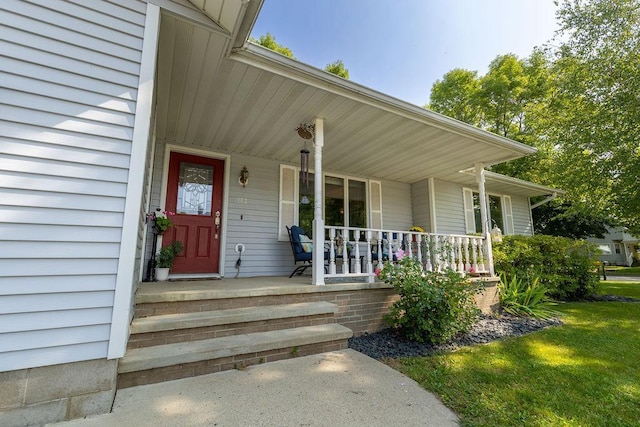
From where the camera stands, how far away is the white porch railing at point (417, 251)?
3920 mm

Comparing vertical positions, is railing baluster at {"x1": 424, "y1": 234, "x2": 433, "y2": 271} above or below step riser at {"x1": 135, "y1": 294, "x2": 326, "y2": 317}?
above

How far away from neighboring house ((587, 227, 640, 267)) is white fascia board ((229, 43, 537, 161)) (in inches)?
1025

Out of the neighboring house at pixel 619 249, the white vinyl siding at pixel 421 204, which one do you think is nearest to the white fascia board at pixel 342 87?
the white vinyl siding at pixel 421 204

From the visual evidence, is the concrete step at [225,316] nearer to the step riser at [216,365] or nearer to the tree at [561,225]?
the step riser at [216,365]

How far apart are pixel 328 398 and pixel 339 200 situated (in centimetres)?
436

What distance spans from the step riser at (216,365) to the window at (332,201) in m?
2.71

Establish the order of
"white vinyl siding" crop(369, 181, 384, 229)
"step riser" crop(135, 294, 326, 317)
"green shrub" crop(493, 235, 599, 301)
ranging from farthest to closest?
"white vinyl siding" crop(369, 181, 384, 229), "green shrub" crop(493, 235, 599, 301), "step riser" crop(135, 294, 326, 317)

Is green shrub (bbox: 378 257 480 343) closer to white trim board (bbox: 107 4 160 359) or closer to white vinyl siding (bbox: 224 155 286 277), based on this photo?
white vinyl siding (bbox: 224 155 286 277)

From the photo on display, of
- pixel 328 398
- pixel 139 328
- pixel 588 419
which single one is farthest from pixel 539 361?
pixel 139 328

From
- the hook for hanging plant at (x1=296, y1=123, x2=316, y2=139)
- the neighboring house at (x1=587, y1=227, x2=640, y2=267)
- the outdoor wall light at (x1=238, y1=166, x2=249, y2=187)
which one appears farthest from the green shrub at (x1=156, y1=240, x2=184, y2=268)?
the neighboring house at (x1=587, y1=227, x2=640, y2=267)

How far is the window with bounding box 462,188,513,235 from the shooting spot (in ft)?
23.6

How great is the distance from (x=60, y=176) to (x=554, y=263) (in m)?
8.03

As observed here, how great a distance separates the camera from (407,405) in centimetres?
184

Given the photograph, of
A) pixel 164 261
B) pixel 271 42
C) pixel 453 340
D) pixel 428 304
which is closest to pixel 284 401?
pixel 428 304
